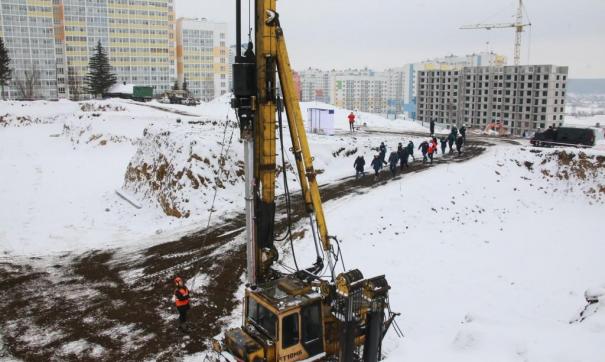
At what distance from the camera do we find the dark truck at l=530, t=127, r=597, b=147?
33062 millimetres

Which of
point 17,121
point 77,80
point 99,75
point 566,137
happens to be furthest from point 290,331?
point 77,80

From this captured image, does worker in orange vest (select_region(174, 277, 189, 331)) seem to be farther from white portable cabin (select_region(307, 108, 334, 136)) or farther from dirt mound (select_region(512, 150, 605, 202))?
white portable cabin (select_region(307, 108, 334, 136))

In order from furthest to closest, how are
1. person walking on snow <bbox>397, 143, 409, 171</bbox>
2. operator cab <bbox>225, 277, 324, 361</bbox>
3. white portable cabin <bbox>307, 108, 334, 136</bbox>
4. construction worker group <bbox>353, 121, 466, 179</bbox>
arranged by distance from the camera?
white portable cabin <bbox>307, 108, 334, 136</bbox>
person walking on snow <bbox>397, 143, 409, 171</bbox>
construction worker group <bbox>353, 121, 466, 179</bbox>
operator cab <bbox>225, 277, 324, 361</bbox>

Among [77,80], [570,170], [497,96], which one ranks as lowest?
[570,170]

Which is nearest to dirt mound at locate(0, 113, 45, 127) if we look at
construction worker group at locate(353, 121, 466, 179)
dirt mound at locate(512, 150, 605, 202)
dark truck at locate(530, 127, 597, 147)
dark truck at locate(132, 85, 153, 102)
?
dark truck at locate(132, 85, 153, 102)

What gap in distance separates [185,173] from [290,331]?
17.6 metres

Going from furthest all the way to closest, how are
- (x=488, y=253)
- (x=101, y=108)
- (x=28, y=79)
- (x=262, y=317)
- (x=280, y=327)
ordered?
(x=28, y=79) → (x=101, y=108) → (x=488, y=253) → (x=262, y=317) → (x=280, y=327)

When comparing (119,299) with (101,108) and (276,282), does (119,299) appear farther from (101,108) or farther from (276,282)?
(101,108)

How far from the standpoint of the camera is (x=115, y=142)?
139 feet

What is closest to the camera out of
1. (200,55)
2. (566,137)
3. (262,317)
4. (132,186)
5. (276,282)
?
(262,317)

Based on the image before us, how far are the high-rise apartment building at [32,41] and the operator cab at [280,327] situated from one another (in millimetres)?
120301

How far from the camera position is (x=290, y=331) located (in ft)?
31.9

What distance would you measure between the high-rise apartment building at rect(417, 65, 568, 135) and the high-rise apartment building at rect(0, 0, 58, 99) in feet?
319

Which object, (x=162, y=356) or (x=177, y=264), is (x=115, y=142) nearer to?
(x=177, y=264)
